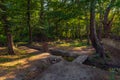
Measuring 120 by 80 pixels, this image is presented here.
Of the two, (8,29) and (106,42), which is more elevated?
(8,29)

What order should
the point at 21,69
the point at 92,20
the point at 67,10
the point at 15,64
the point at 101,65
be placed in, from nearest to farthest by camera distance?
the point at 21,69 < the point at 15,64 < the point at 101,65 < the point at 92,20 < the point at 67,10

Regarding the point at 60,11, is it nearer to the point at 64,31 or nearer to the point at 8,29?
the point at 8,29

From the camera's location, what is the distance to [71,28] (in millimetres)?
32125

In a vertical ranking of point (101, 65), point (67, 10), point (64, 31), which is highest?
point (67, 10)

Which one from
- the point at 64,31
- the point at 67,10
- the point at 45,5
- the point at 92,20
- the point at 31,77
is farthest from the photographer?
the point at 64,31

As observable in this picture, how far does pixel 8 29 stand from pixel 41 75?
5.76 meters

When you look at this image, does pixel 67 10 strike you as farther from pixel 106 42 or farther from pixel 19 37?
pixel 19 37

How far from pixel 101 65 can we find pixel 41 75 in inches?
221

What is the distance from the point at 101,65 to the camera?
13.9 meters

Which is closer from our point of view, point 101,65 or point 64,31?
point 101,65

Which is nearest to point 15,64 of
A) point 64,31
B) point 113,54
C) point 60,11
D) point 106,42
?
point 60,11

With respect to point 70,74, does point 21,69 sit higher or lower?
higher

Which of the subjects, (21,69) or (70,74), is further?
(21,69)

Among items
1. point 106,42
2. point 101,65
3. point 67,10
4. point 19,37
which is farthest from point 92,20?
point 19,37
